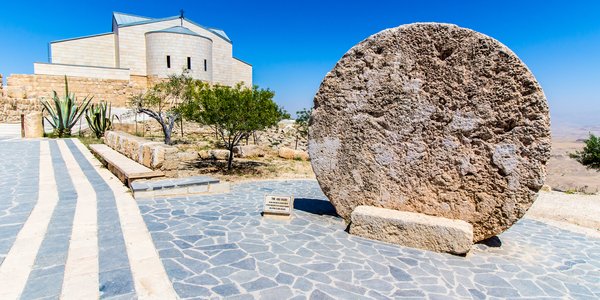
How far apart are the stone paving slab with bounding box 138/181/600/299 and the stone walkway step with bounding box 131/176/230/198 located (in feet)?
2.52

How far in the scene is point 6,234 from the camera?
4094 mm

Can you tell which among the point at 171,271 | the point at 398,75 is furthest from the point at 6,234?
the point at 398,75

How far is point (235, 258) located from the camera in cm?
383

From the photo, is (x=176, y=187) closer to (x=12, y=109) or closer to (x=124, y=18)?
(x=12, y=109)

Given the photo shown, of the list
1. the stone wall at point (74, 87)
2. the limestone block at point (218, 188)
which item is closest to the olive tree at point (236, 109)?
the limestone block at point (218, 188)

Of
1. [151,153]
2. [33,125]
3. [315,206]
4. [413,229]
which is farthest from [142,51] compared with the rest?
[413,229]

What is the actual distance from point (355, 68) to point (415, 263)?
288 centimetres

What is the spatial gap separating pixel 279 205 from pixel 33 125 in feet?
50.5

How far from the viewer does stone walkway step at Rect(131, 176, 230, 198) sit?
6.26 meters

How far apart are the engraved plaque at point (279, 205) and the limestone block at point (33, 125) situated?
15177mm

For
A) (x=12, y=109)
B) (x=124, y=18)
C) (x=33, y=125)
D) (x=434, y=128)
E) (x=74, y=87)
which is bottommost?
(x=33, y=125)

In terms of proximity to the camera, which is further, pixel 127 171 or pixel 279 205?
pixel 127 171

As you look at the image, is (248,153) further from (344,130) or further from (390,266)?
(390,266)

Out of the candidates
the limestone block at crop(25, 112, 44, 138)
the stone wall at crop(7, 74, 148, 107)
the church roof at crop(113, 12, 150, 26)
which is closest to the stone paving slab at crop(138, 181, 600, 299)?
the limestone block at crop(25, 112, 44, 138)
